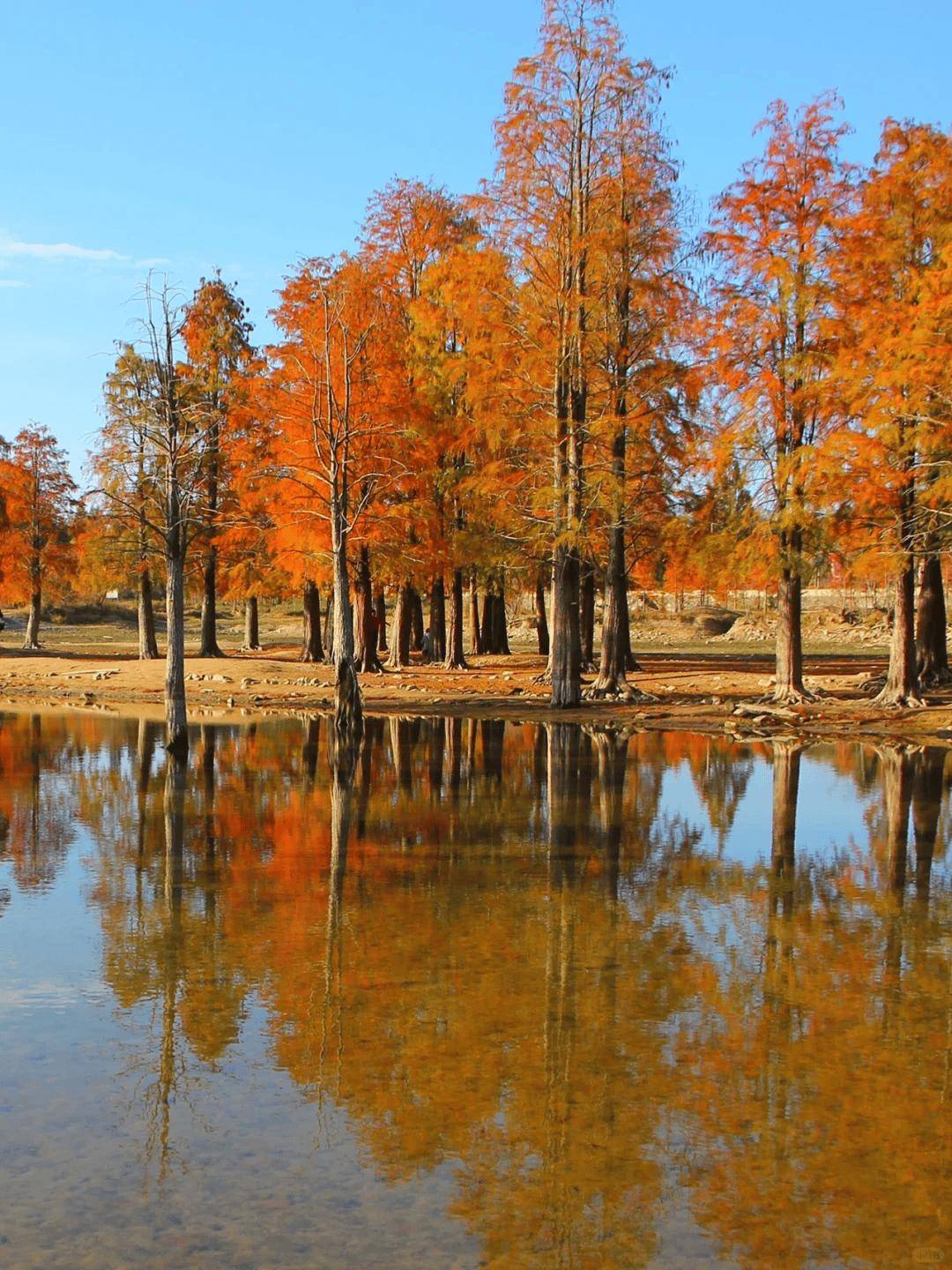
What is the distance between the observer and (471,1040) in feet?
27.1

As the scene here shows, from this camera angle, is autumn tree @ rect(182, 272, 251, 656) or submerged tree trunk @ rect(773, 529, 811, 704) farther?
autumn tree @ rect(182, 272, 251, 656)

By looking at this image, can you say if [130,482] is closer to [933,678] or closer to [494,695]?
[494,695]

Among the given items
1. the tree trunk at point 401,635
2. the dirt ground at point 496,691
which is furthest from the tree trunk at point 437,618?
the dirt ground at point 496,691

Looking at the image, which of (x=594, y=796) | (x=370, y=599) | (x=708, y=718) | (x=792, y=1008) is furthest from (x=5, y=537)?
(x=792, y=1008)

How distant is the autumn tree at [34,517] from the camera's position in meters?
55.5

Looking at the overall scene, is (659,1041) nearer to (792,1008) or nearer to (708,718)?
(792,1008)

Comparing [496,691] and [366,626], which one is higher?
[366,626]

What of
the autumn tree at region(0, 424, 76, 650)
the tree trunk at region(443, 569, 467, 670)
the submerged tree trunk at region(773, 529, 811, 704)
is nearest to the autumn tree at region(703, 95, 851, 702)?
the submerged tree trunk at region(773, 529, 811, 704)

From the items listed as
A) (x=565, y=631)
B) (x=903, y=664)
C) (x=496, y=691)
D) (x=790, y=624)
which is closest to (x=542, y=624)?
(x=496, y=691)

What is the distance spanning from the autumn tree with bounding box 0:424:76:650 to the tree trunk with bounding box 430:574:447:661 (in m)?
18.1

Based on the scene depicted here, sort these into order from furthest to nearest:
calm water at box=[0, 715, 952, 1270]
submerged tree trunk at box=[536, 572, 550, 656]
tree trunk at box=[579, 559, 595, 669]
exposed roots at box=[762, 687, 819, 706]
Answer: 1. submerged tree trunk at box=[536, 572, 550, 656]
2. tree trunk at box=[579, 559, 595, 669]
3. exposed roots at box=[762, 687, 819, 706]
4. calm water at box=[0, 715, 952, 1270]

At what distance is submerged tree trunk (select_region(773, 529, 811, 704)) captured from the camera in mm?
30922

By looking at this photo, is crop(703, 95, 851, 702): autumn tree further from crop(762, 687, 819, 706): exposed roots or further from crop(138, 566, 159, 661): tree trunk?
crop(138, 566, 159, 661): tree trunk

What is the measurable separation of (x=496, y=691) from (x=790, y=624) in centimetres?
860
